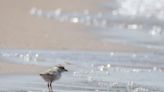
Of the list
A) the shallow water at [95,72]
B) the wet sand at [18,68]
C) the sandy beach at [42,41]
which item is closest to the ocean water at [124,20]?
the sandy beach at [42,41]

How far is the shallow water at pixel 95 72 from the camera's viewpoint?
7766 mm

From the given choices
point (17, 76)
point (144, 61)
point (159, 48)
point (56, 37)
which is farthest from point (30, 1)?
point (17, 76)

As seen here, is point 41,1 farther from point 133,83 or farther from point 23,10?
point 133,83

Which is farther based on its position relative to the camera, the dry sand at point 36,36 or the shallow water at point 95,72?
the dry sand at point 36,36

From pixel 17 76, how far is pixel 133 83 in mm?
1419

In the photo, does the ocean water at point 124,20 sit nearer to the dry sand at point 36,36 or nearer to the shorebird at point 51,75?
the dry sand at point 36,36

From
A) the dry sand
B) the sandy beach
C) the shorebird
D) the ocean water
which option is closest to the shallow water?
the sandy beach

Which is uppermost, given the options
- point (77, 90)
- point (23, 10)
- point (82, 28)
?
point (23, 10)

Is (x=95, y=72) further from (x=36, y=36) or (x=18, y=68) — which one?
(x=36, y=36)

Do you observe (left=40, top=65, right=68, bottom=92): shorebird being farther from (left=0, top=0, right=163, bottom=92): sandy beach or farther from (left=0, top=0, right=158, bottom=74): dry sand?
(left=0, top=0, right=158, bottom=74): dry sand

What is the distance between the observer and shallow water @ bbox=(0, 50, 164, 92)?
25.5 ft

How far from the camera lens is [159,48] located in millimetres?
11070

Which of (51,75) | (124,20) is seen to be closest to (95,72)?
(51,75)

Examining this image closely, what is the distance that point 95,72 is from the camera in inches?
345
